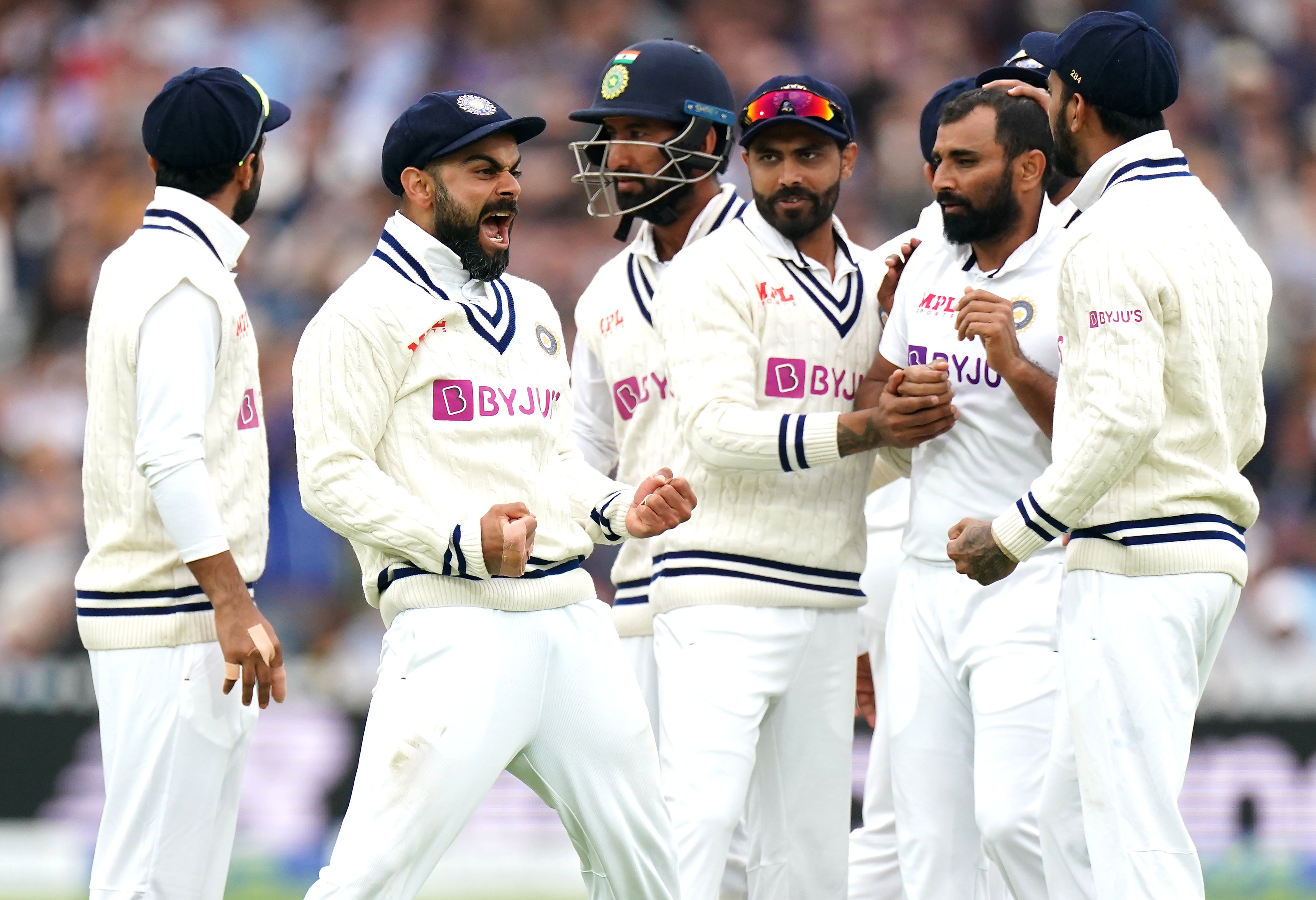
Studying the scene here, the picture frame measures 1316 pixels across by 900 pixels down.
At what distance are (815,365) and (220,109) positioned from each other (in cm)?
165

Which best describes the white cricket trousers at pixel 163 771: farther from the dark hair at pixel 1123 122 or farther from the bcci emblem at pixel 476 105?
the dark hair at pixel 1123 122

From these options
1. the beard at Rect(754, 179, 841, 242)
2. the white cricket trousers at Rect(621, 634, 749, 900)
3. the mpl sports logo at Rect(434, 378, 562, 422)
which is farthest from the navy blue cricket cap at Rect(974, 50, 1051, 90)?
the white cricket trousers at Rect(621, 634, 749, 900)

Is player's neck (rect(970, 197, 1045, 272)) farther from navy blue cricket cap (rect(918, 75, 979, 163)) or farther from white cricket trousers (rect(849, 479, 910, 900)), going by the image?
white cricket trousers (rect(849, 479, 910, 900))

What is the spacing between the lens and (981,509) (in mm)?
4336

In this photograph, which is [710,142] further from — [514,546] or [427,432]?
[514,546]

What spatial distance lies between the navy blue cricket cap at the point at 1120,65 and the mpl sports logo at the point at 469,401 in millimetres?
1455

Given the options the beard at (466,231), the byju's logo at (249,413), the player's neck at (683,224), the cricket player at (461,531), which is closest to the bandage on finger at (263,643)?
the cricket player at (461,531)

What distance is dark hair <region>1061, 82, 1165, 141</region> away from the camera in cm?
393

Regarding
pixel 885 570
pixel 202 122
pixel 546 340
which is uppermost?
pixel 202 122

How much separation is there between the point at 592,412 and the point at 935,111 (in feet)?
4.52

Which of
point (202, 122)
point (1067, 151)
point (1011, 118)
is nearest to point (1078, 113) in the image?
point (1067, 151)

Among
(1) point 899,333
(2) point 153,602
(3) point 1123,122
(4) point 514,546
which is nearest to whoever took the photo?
(4) point 514,546

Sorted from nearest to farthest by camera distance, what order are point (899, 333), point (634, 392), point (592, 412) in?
1. point (899, 333)
2. point (634, 392)
3. point (592, 412)

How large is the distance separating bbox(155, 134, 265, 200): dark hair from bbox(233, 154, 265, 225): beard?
0.08 m
